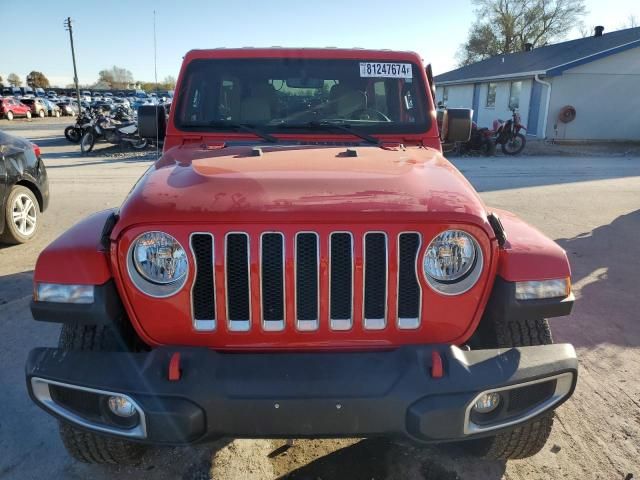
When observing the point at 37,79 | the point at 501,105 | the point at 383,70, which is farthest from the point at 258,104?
the point at 37,79

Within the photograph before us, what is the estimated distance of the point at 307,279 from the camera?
6.69ft

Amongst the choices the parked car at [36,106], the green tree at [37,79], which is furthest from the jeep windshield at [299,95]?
the green tree at [37,79]

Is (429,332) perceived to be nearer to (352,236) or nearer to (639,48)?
(352,236)

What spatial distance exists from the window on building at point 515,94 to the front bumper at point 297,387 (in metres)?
23.5

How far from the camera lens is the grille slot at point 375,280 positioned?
204 centimetres

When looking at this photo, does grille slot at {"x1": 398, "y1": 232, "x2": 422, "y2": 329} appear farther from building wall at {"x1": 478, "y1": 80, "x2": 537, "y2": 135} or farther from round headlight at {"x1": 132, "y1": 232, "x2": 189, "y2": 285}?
building wall at {"x1": 478, "y1": 80, "x2": 537, "y2": 135}

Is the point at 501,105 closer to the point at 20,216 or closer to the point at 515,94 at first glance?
the point at 515,94

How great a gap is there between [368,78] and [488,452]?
2400 millimetres

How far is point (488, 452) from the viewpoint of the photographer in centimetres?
253

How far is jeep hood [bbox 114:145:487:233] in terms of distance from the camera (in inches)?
78.6

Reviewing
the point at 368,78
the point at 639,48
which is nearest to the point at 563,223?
the point at 368,78

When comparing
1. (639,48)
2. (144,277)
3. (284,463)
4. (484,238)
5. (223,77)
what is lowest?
(284,463)

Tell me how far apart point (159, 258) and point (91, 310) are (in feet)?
1.15

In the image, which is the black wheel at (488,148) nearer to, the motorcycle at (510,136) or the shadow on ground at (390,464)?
the motorcycle at (510,136)
